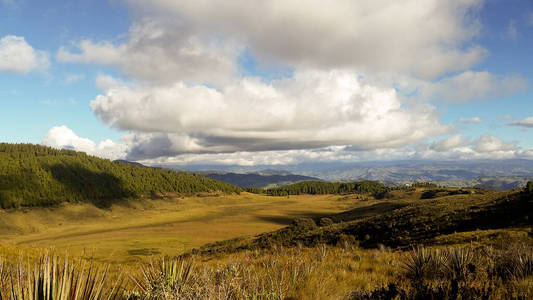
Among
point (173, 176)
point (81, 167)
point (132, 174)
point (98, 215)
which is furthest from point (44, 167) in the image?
point (173, 176)

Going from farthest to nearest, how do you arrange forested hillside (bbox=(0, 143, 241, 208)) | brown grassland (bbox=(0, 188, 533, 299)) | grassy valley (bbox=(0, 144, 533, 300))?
forested hillside (bbox=(0, 143, 241, 208)) < grassy valley (bbox=(0, 144, 533, 300)) < brown grassland (bbox=(0, 188, 533, 299))

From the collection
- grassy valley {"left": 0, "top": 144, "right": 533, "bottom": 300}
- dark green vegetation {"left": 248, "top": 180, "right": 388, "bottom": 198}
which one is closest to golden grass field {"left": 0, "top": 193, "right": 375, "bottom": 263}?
grassy valley {"left": 0, "top": 144, "right": 533, "bottom": 300}

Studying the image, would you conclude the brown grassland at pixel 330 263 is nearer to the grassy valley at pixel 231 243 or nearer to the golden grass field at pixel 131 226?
the grassy valley at pixel 231 243

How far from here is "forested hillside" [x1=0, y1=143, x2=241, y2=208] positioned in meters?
94.1

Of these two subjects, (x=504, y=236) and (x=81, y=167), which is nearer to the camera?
(x=504, y=236)

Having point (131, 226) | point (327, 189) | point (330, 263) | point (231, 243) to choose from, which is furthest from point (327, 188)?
point (330, 263)

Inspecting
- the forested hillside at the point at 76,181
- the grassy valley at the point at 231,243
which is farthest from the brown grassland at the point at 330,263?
the forested hillside at the point at 76,181

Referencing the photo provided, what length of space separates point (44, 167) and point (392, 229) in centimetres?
14652

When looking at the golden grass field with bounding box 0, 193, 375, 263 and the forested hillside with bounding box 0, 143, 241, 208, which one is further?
the forested hillside with bounding box 0, 143, 241, 208

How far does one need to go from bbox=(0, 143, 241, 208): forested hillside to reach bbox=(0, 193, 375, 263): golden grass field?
842 cm

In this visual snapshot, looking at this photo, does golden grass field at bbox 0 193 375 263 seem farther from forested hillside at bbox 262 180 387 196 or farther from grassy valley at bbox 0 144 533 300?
forested hillside at bbox 262 180 387 196

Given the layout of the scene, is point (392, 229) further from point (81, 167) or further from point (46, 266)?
point (81, 167)

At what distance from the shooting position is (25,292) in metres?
1.98

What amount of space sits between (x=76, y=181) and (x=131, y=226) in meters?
60.1
